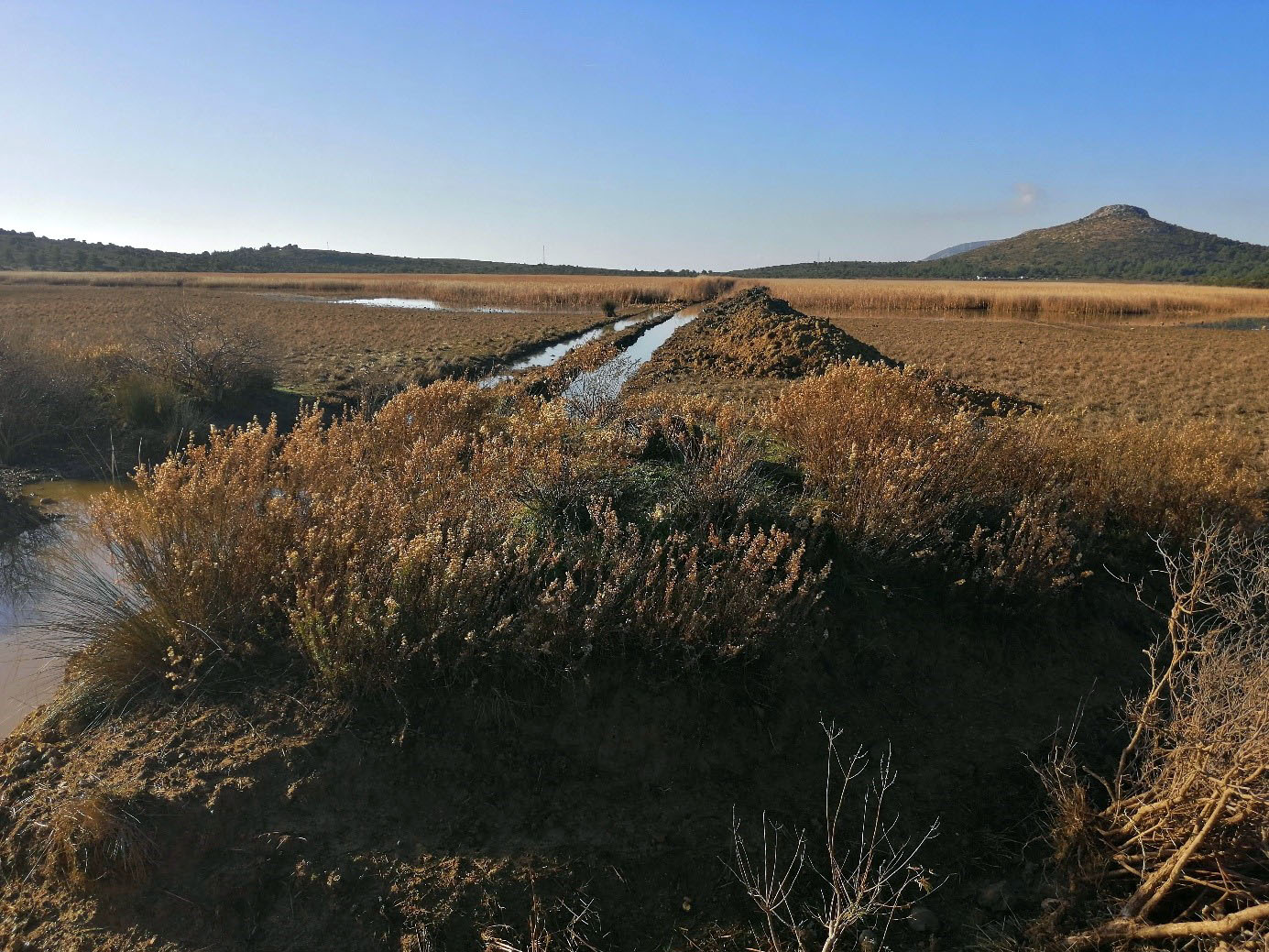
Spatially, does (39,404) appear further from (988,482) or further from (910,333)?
(910,333)

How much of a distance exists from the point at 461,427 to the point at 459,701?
3568mm

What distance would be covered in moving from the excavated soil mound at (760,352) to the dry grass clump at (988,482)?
7.50 metres

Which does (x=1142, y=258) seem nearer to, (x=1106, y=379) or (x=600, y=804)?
(x=1106, y=379)

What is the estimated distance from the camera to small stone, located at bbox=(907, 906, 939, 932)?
2.94 meters

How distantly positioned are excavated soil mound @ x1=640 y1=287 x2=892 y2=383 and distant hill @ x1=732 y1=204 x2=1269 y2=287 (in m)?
110

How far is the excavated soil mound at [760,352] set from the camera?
51.8 feet

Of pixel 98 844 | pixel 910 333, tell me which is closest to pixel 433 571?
pixel 98 844

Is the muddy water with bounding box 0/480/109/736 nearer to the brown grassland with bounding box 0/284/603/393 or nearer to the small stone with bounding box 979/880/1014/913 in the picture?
the small stone with bounding box 979/880/1014/913

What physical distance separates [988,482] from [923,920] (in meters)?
3.62

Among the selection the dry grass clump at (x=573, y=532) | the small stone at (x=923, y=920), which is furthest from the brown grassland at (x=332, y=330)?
the small stone at (x=923, y=920)

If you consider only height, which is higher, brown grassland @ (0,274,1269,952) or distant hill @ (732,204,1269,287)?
distant hill @ (732,204,1269,287)

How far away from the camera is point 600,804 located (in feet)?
10.6

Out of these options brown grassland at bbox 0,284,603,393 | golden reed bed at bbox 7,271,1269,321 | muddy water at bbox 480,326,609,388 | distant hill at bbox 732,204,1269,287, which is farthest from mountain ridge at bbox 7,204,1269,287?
muddy water at bbox 480,326,609,388

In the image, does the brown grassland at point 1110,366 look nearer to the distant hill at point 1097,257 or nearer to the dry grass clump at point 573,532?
the dry grass clump at point 573,532
